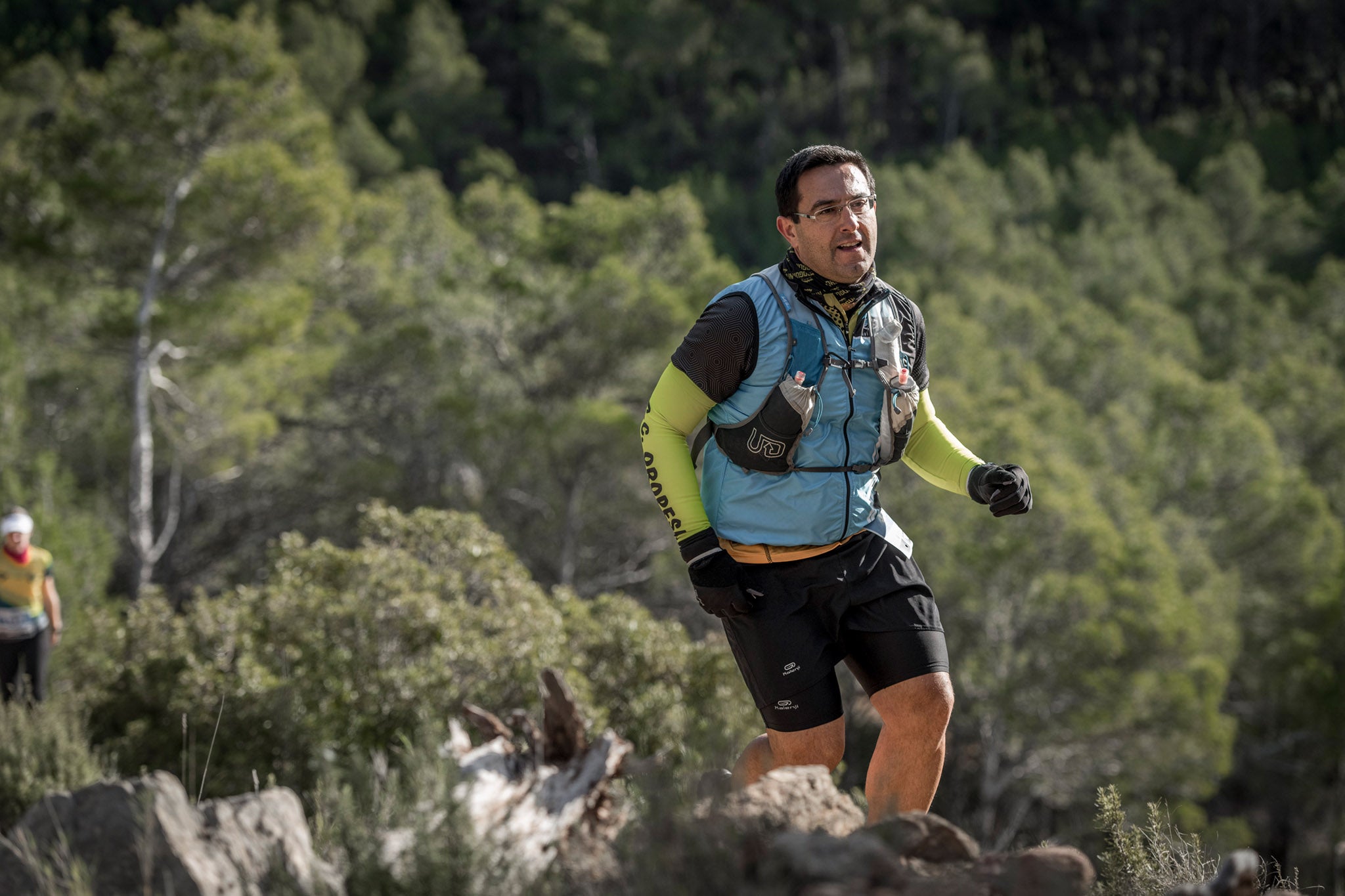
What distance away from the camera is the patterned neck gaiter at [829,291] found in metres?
2.59

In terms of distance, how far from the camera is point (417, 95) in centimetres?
4834

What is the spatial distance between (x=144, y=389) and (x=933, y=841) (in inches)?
588

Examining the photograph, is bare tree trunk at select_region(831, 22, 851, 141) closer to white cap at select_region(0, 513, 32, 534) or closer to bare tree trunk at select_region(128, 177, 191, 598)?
bare tree trunk at select_region(128, 177, 191, 598)

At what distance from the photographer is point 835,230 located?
2.58m

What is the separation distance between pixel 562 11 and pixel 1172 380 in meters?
45.7

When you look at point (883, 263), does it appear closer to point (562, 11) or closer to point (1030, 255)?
point (1030, 255)

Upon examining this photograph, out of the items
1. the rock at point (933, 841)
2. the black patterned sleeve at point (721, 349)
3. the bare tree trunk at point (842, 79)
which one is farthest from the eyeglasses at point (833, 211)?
the bare tree trunk at point (842, 79)

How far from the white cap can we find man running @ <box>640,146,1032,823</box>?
4.74 meters

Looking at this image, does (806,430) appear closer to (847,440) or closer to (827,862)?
(847,440)

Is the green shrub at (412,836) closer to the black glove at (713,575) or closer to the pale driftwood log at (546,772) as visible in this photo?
the pale driftwood log at (546,772)

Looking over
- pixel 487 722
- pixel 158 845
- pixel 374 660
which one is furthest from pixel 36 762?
pixel 158 845

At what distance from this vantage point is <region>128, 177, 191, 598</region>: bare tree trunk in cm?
1482

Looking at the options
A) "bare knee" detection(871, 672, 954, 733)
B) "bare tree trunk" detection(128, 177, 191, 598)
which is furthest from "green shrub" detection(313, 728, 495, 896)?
"bare tree trunk" detection(128, 177, 191, 598)

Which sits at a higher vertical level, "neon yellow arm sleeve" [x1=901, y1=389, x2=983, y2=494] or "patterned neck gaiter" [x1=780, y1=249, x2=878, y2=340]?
"patterned neck gaiter" [x1=780, y1=249, x2=878, y2=340]
